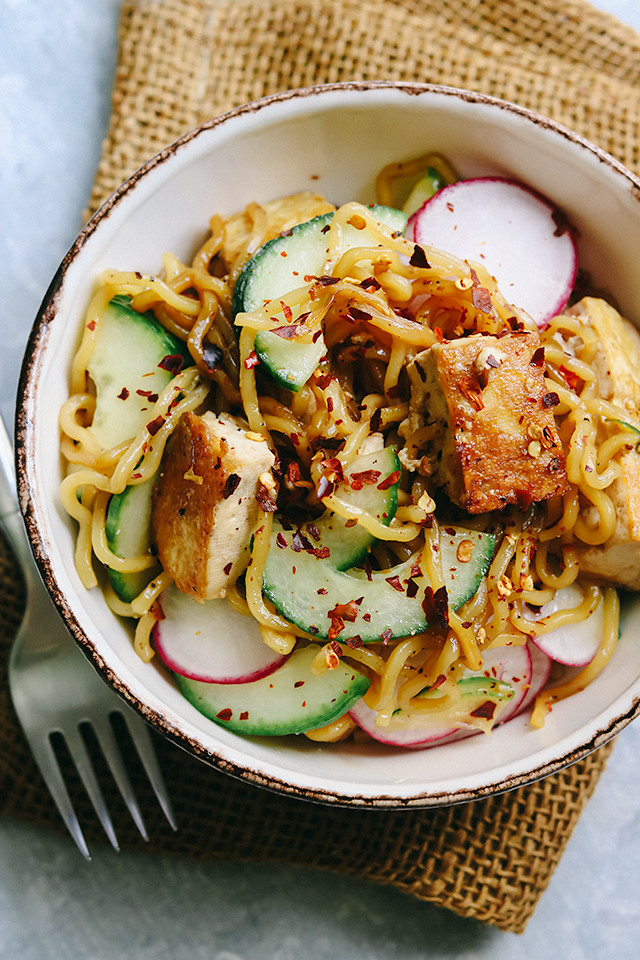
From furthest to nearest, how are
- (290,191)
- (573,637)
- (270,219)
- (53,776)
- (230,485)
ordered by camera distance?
(53,776), (290,191), (270,219), (573,637), (230,485)

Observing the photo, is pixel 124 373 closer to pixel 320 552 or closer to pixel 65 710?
pixel 320 552

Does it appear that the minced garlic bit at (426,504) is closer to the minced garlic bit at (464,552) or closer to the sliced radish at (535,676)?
the minced garlic bit at (464,552)

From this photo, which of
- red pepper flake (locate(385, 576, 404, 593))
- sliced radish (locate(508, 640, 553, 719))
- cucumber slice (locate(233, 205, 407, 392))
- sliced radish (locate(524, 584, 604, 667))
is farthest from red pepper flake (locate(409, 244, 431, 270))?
sliced radish (locate(508, 640, 553, 719))

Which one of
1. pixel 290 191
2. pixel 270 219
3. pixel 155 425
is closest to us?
pixel 155 425

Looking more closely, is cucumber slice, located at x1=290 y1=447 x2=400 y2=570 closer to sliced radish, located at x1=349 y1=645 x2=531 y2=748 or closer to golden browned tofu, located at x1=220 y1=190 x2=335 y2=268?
sliced radish, located at x1=349 y1=645 x2=531 y2=748

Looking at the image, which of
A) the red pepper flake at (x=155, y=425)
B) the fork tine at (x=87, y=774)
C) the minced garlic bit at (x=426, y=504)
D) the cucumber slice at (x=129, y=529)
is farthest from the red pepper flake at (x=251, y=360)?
the fork tine at (x=87, y=774)

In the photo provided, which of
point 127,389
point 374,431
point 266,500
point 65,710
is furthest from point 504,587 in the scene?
point 65,710
